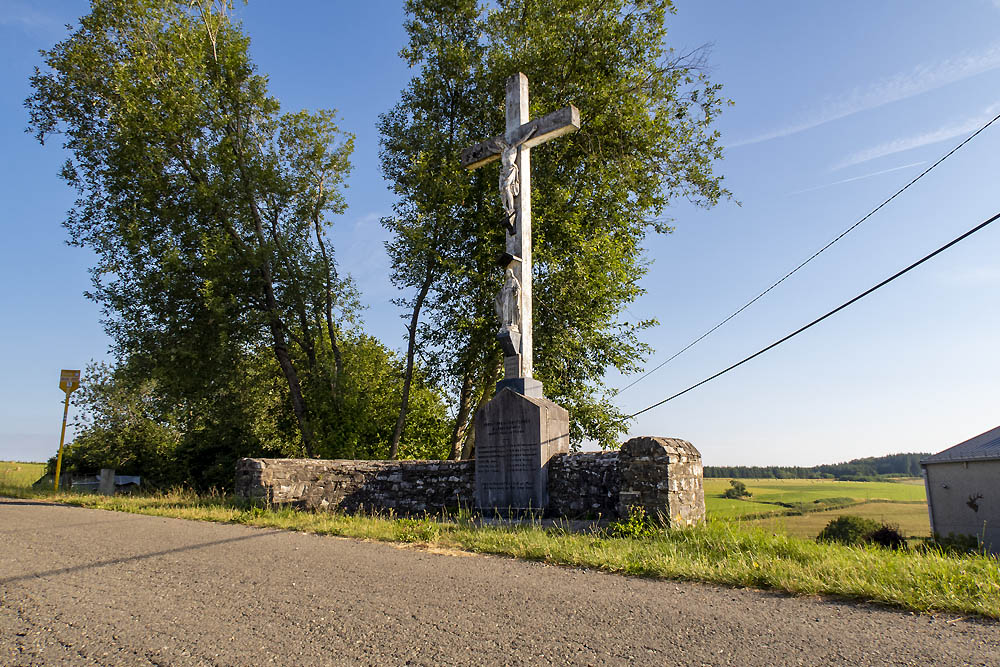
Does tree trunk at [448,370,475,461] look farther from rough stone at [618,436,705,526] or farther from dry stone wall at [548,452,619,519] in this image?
rough stone at [618,436,705,526]

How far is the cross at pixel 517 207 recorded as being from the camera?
32.4ft

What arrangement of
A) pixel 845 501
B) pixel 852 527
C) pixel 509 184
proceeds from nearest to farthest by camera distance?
pixel 509 184
pixel 852 527
pixel 845 501

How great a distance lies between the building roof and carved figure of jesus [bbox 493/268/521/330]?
16619 millimetres

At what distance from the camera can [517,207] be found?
35.1 ft

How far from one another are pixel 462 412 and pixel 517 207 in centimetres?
769

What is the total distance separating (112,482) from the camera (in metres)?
17.8

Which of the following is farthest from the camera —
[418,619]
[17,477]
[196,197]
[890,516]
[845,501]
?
[845,501]

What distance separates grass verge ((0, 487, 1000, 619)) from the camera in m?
3.94

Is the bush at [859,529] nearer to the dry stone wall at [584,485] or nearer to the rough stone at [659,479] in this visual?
A: the dry stone wall at [584,485]

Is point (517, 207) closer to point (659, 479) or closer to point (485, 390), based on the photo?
point (659, 479)

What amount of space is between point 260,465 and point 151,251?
8563 mm

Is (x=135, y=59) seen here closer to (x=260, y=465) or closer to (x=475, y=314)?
(x=475, y=314)

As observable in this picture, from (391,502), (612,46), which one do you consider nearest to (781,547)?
(391,502)

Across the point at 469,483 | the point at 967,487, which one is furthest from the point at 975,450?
→ the point at 469,483
